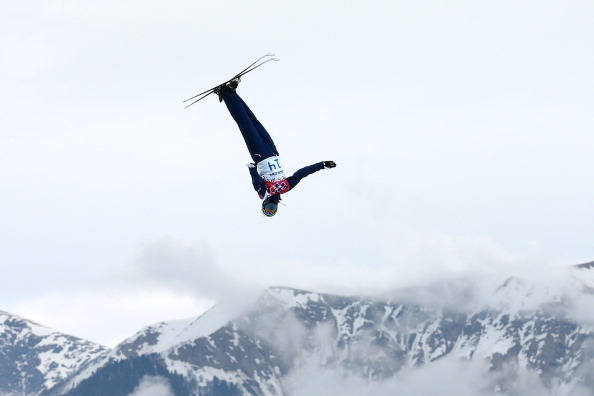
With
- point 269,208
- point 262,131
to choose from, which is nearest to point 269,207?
point 269,208

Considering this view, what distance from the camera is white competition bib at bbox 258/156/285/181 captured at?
77.7m

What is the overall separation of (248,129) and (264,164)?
291cm

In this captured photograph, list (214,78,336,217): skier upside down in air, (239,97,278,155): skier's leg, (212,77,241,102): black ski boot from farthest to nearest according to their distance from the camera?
(239,97,278,155): skier's leg → (214,78,336,217): skier upside down in air → (212,77,241,102): black ski boot

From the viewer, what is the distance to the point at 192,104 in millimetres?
67375

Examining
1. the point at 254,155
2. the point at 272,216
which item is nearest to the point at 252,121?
the point at 254,155

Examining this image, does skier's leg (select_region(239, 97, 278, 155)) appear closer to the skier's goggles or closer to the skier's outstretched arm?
the skier's outstretched arm

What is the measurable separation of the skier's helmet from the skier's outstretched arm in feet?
6.45

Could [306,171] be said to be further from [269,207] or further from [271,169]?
[269,207]

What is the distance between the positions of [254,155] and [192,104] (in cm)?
1170

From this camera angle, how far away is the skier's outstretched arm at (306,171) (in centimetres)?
7603

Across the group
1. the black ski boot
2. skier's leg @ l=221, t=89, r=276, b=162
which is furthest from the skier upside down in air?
the black ski boot

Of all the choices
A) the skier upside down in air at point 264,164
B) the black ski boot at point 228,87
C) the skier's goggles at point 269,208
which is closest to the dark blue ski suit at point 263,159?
the skier upside down in air at point 264,164

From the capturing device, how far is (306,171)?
7831 cm

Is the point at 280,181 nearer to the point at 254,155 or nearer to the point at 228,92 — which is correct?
the point at 254,155
